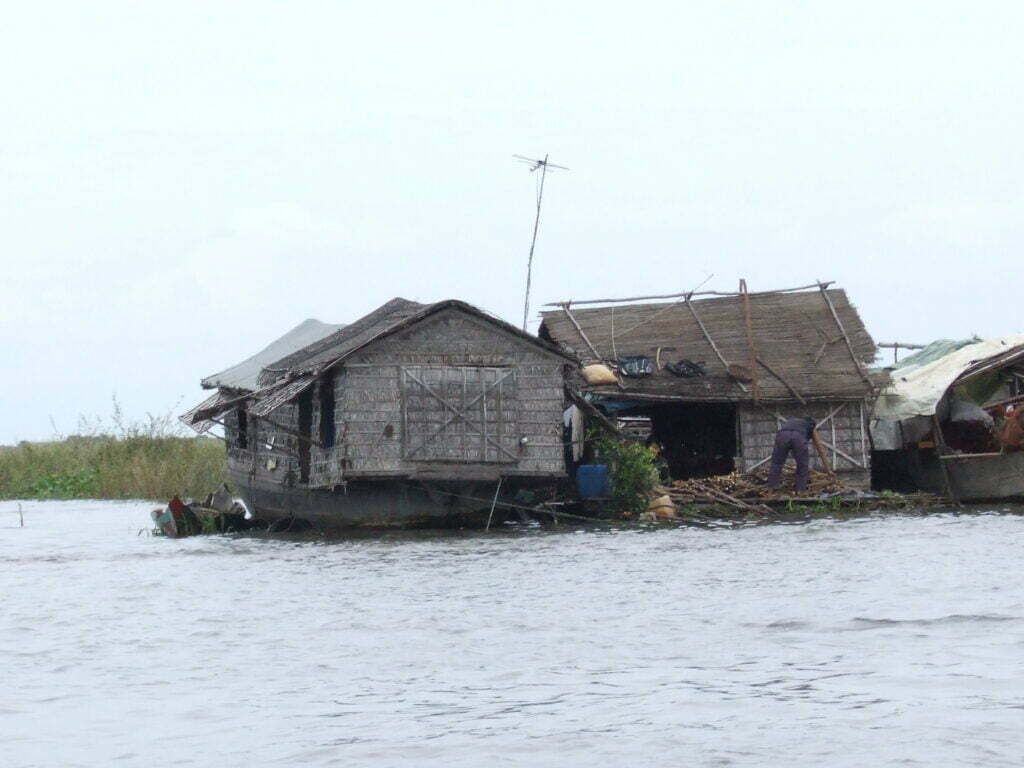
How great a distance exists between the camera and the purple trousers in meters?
23.2

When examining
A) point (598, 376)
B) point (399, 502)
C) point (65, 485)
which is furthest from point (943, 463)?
point (65, 485)

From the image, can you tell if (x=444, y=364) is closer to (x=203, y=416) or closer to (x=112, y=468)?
(x=203, y=416)

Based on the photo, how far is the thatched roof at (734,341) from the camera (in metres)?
24.4

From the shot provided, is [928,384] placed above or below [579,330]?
below

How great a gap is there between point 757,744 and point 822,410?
17723mm

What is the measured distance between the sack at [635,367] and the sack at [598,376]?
21.2 inches

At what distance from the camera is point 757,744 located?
757 centimetres

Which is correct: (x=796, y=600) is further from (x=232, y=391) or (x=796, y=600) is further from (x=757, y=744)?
(x=232, y=391)

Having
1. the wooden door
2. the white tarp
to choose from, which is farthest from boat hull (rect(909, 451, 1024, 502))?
the wooden door

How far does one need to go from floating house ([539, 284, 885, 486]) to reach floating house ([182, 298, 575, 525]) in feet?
10.1

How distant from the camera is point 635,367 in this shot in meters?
24.6

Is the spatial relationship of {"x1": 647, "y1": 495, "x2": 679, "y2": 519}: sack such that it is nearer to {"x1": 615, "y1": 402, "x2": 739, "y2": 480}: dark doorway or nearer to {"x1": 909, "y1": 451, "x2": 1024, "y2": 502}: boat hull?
{"x1": 615, "y1": 402, "x2": 739, "y2": 480}: dark doorway

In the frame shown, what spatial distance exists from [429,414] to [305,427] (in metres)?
2.82

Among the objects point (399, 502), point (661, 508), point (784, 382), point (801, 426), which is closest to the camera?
point (399, 502)
